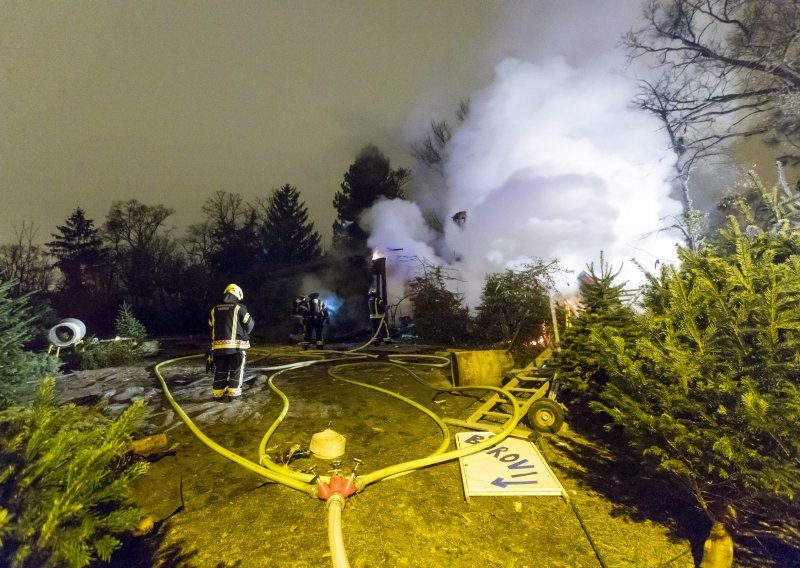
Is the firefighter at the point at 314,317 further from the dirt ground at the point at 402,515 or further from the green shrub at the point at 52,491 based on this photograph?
the green shrub at the point at 52,491

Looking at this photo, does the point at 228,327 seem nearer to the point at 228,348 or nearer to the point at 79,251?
Result: the point at 228,348

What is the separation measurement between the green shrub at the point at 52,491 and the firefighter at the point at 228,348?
4.43 metres

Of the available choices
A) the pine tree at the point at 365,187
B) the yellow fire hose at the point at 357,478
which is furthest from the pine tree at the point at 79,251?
the yellow fire hose at the point at 357,478

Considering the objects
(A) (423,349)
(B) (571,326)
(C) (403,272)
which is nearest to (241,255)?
(C) (403,272)

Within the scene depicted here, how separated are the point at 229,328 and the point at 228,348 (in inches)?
14.5

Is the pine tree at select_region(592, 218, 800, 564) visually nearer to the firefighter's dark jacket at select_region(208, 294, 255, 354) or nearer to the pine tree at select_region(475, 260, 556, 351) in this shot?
the firefighter's dark jacket at select_region(208, 294, 255, 354)

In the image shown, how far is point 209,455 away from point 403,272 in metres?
16.5

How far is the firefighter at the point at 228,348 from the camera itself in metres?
6.13

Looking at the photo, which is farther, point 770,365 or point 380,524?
point 380,524

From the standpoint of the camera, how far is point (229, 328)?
20.6 feet

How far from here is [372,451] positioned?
13.7 feet

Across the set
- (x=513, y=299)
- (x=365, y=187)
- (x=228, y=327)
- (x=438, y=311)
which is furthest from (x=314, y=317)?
(x=365, y=187)

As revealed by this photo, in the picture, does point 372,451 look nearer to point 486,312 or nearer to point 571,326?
point 571,326

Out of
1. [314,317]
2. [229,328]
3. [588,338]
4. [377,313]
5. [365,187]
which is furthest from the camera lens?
[365,187]
